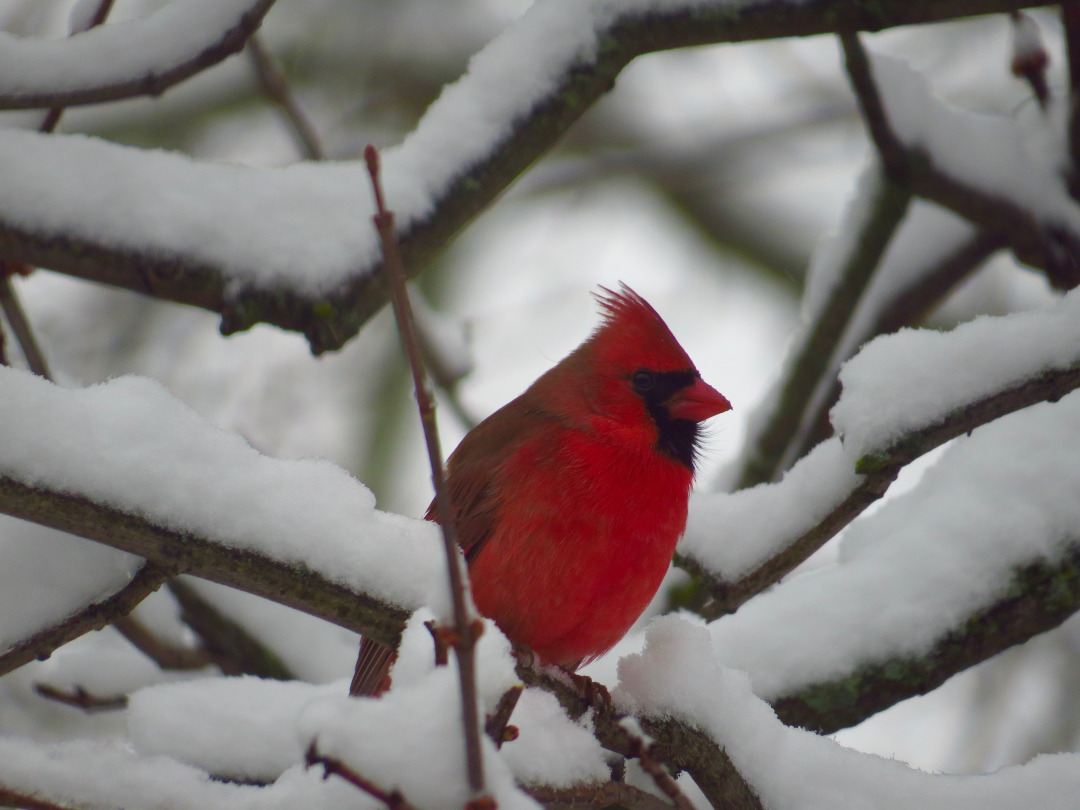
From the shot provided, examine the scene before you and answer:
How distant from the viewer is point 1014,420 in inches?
103

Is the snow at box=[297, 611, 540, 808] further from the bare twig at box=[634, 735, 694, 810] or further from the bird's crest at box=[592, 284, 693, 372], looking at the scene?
the bird's crest at box=[592, 284, 693, 372]

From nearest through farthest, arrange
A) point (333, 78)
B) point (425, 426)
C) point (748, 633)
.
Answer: point (425, 426) < point (748, 633) < point (333, 78)

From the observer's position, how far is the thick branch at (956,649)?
7.52 ft

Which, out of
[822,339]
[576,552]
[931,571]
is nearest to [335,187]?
[576,552]

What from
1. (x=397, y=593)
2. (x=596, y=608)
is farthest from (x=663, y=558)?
(x=397, y=593)

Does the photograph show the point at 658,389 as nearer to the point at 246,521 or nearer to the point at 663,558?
the point at 663,558

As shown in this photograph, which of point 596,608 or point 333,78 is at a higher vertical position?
point 333,78

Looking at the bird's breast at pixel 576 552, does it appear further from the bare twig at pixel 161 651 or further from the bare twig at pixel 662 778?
the bare twig at pixel 161 651

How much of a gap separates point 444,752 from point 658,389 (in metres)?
1.73

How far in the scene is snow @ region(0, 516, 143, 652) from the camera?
1.64m

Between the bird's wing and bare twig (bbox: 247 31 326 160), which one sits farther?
bare twig (bbox: 247 31 326 160)

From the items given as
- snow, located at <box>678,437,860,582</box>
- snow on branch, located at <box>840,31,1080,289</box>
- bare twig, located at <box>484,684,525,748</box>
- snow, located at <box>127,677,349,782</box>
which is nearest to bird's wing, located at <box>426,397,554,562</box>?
snow, located at <box>678,437,860,582</box>

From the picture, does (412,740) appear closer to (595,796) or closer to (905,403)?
(595,796)

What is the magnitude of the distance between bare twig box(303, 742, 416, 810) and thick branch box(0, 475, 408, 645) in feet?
1.81
